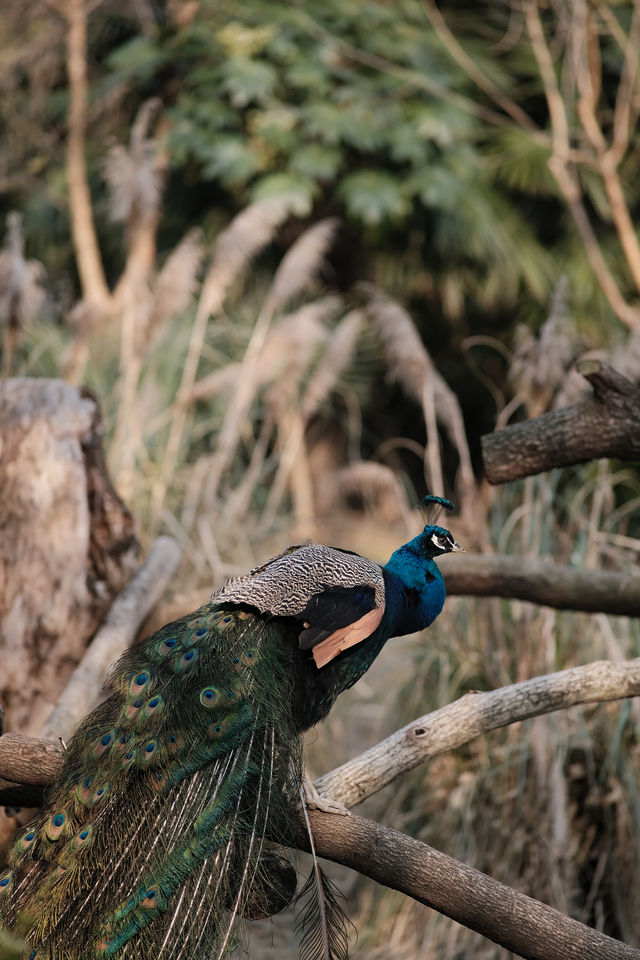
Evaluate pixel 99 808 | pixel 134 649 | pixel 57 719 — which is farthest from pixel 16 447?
pixel 99 808

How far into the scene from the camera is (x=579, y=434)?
2.84m

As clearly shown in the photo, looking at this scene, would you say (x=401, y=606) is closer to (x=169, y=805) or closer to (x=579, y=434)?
(x=579, y=434)

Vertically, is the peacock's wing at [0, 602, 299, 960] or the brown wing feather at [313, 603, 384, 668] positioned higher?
the peacock's wing at [0, 602, 299, 960]

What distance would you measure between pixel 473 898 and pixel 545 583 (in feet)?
4.35

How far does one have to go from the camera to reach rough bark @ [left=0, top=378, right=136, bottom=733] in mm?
3240

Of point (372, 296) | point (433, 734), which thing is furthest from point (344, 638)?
point (372, 296)

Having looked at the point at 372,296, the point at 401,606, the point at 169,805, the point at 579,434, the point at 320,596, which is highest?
the point at 169,805

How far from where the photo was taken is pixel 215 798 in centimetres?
201

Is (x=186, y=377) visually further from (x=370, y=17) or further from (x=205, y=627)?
(x=370, y=17)

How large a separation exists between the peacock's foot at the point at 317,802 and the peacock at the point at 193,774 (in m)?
0.02

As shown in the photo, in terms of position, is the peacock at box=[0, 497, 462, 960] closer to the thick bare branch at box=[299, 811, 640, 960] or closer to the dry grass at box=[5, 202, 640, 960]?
the thick bare branch at box=[299, 811, 640, 960]

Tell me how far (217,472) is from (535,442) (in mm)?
1992

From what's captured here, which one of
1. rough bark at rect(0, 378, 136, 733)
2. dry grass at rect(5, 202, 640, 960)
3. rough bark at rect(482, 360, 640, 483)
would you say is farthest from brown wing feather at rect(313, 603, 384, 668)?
rough bark at rect(0, 378, 136, 733)

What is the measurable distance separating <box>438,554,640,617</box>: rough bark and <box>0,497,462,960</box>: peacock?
0.72 metres
